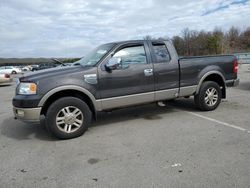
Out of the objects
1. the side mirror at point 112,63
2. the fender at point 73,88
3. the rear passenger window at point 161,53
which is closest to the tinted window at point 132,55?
the side mirror at point 112,63

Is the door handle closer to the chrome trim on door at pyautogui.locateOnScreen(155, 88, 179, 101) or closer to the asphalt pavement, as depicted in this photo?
the chrome trim on door at pyautogui.locateOnScreen(155, 88, 179, 101)

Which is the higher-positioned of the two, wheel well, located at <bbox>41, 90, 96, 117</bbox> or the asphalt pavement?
wheel well, located at <bbox>41, 90, 96, 117</bbox>

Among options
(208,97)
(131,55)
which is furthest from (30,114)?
(208,97)

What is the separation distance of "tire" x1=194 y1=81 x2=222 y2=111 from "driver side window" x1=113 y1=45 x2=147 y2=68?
6.04ft

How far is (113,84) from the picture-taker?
210 inches

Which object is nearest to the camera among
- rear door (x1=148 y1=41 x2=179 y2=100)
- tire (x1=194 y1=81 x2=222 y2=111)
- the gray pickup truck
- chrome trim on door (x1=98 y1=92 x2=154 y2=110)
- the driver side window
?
the gray pickup truck

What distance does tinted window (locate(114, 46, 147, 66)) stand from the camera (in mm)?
5516

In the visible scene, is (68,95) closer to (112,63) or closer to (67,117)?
(67,117)

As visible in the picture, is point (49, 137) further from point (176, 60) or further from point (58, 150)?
point (176, 60)

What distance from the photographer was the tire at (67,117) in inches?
190

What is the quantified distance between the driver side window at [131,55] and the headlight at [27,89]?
176 cm

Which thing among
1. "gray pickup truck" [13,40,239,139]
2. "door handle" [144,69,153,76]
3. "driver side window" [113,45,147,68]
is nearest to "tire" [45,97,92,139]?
"gray pickup truck" [13,40,239,139]

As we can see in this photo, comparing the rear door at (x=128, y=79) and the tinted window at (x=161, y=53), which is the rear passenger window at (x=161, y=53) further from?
the rear door at (x=128, y=79)

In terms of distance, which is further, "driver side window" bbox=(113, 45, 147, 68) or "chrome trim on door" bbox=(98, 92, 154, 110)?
"driver side window" bbox=(113, 45, 147, 68)
